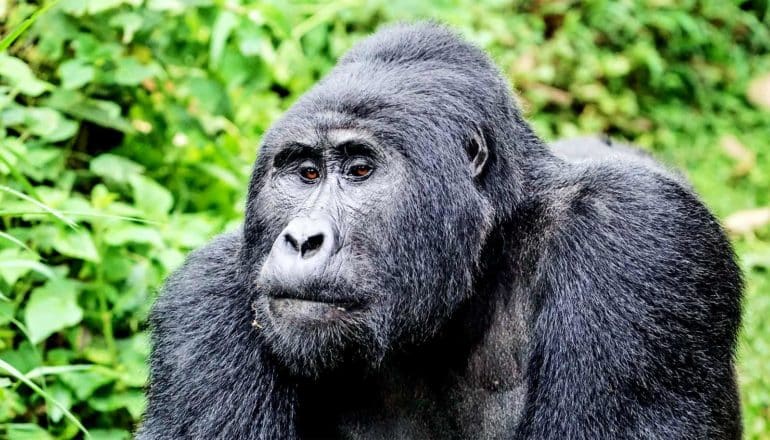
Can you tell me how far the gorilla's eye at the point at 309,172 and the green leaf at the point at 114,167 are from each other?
198cm

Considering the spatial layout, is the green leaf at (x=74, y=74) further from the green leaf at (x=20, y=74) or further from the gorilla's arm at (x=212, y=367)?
the gorilla's arm at (x=212, y=367)

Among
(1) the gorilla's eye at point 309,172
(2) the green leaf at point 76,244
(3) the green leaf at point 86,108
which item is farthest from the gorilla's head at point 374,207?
(3) the green leaf at point 86,108

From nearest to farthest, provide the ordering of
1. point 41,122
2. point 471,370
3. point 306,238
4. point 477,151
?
1. point 306,238
2. point 477,151
3. point 471,370
4. point 41,122

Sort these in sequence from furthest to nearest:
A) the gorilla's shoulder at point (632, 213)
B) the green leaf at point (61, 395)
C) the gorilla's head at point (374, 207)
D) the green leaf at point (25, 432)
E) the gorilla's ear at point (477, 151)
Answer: the green leaf at point (61, 395) < the green leaf at point (25, 432) < the gorilla's ear at point (477, 151) < the gorilla's shoulder at point (632, 213) < the gorilla's head at point (374, 207)

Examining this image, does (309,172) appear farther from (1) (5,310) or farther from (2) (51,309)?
(2) (51,309)

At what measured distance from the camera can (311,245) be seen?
3588 millimetres

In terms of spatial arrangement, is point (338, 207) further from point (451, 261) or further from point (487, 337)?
point (487, 337)

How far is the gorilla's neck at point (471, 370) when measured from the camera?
4121 mm

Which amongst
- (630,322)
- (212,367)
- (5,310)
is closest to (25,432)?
(5,310)

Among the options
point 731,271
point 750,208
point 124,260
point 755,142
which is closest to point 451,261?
point 731,271

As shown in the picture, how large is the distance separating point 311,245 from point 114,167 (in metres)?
2.50

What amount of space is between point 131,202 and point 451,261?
277 cm

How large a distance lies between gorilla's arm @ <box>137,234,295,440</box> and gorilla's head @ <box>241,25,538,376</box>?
33 centimetres

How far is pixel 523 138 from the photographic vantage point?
433 cm
